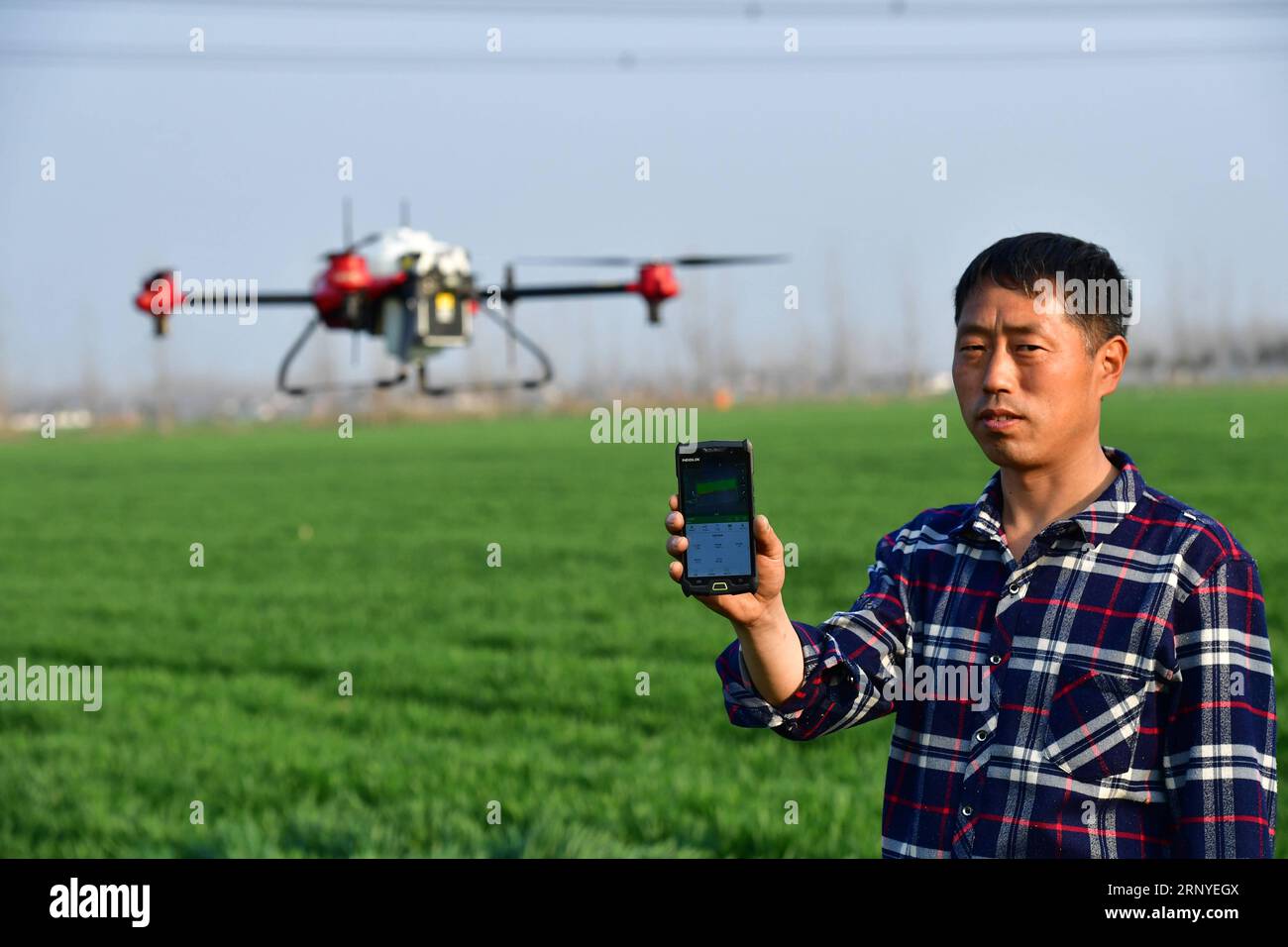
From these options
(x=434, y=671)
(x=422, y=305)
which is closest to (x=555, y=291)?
(x=422, y=305)

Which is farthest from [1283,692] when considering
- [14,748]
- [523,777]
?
[14,748]

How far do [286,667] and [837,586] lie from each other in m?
5.64

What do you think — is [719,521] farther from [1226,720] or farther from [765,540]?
[1226,720]

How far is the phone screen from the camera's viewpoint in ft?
7.94

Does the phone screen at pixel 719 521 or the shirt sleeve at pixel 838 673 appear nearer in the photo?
the phone screen at pixel 719 521

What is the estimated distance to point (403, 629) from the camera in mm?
13266

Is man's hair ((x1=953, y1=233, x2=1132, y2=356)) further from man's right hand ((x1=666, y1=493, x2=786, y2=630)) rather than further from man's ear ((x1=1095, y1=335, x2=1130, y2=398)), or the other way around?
man's right hand ((x1=666, y1=493, x2=786, y2=630))

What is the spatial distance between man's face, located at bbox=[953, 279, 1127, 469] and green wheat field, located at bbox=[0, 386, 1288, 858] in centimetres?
355

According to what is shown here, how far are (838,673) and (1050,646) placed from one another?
0.41 metres

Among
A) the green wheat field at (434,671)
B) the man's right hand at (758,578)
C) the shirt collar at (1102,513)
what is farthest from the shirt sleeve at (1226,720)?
the green wheat field at (434,671)

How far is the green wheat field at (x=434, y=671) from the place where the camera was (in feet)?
21.8

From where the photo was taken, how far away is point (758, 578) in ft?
8.02

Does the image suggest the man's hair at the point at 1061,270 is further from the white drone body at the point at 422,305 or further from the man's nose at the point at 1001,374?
the white drone body at the point at 422,305
